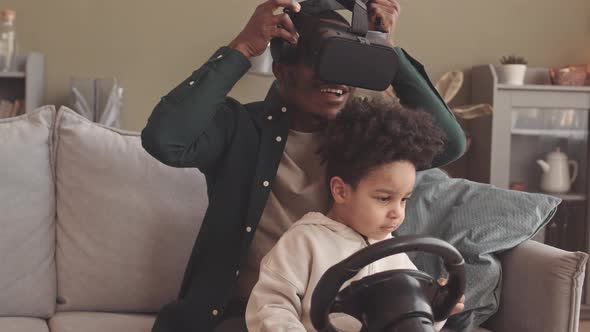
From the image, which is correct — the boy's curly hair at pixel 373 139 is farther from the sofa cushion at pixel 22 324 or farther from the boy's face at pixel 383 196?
the sofa cushion at pixel 22 324

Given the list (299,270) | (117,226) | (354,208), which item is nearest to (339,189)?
(354,208)

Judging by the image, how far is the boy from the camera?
1273mm

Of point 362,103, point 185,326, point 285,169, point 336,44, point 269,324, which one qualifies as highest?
point 336,44

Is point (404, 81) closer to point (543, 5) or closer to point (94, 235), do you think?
point (94, 235)

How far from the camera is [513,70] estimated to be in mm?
3574

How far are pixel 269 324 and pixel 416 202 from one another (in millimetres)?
696

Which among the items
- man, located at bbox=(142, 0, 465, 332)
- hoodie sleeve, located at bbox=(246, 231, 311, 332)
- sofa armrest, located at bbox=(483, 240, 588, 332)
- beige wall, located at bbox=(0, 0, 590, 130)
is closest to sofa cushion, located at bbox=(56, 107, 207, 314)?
man, located at bbox=(142, 0, 465, 332)

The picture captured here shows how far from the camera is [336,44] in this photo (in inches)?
52.6

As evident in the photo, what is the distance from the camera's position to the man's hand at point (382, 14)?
157 cm

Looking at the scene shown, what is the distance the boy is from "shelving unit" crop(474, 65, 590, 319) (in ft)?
7.35

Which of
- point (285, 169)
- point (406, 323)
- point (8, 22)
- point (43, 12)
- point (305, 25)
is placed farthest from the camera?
point (43, 12)

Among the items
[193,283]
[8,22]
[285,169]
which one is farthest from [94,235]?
[8,22]

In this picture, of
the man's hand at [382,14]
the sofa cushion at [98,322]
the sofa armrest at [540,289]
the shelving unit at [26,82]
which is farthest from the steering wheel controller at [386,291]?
the shelving unit at [26,82]

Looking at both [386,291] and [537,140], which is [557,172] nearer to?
[537,140]
